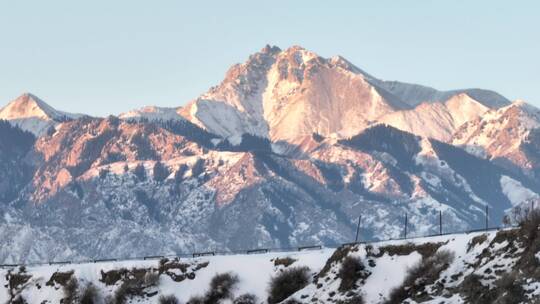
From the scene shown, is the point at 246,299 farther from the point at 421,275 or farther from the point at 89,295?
the point at 421,275

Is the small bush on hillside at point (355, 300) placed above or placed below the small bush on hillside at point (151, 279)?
below

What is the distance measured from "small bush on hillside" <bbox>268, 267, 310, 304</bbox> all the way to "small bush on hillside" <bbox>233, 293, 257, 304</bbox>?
1.75 metres

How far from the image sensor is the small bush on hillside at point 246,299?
123 m

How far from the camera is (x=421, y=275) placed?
10638 cm

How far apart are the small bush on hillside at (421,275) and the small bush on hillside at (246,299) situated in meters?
20.4

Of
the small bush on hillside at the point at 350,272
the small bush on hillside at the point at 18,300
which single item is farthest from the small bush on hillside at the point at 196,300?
the small bush on hillside at the point at 18,300

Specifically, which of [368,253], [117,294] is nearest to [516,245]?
[368,253]

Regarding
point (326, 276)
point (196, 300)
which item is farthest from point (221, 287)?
point (326, 276)

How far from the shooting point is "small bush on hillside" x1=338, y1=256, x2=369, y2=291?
112m

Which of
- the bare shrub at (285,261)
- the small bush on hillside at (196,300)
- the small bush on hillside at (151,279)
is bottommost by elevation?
the small bush on hillside at (196,300)

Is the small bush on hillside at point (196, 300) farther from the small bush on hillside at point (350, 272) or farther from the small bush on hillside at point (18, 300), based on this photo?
the small bush on hillside at point (18, 300)

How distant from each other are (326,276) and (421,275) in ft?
49.3

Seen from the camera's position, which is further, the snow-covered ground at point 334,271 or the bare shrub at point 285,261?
the bare shrub at point 285,261

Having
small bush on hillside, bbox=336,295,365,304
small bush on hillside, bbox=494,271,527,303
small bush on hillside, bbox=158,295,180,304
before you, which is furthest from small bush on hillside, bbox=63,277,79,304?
small bush on hillside, bbox=494,271,527,303
